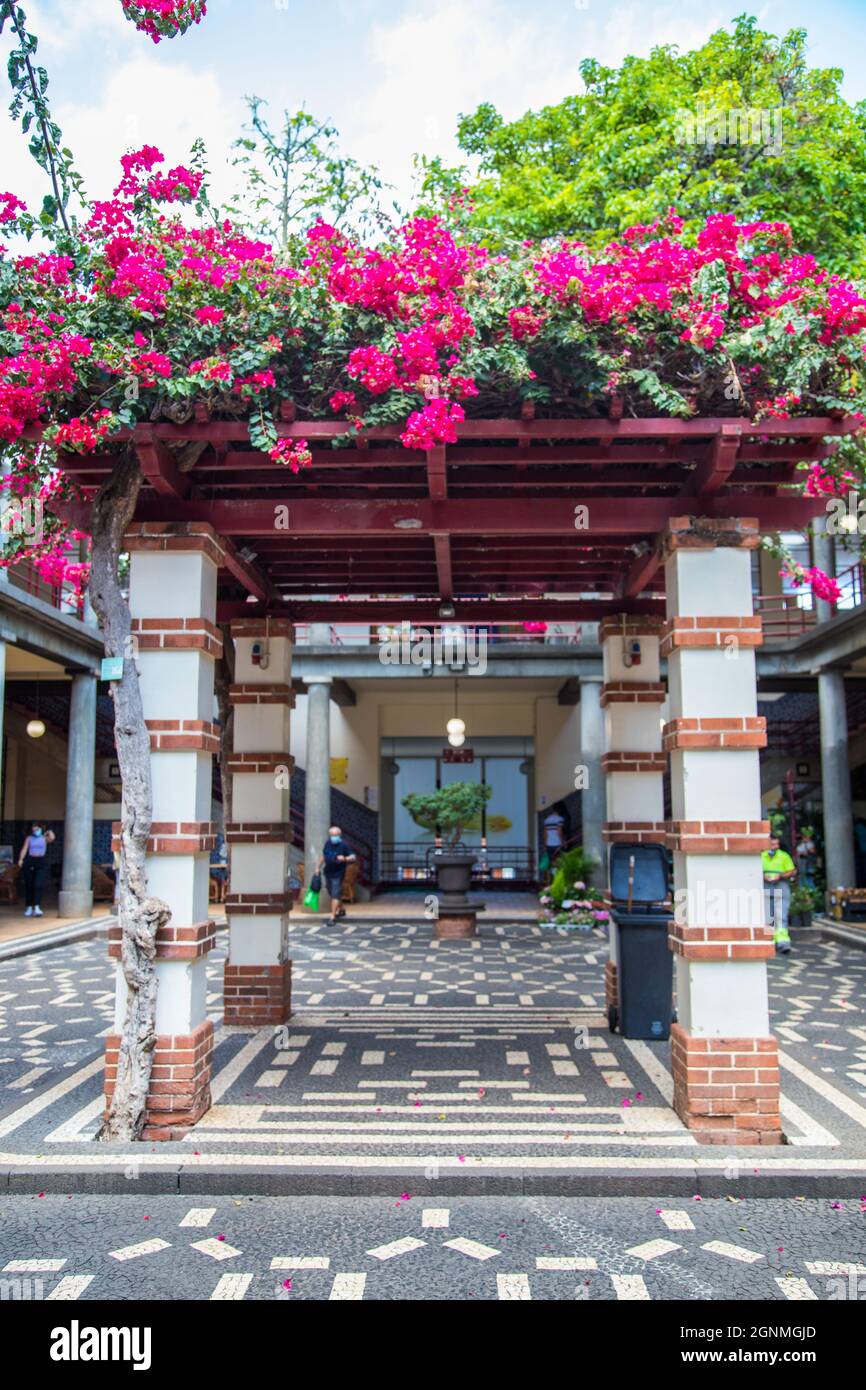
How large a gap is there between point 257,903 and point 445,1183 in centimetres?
337

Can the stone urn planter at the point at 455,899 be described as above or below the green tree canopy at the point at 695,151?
below

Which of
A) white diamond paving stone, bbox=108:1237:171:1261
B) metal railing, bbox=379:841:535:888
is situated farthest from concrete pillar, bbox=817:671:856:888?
white diamond paving stone, bbox=108:1237:171:1261

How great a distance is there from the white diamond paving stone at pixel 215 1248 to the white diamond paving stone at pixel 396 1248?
1.70 ft

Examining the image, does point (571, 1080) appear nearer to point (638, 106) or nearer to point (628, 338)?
point (628, 338)

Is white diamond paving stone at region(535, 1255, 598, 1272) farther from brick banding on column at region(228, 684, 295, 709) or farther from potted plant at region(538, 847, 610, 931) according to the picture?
potted plant at region(538, 847, 610, 931)

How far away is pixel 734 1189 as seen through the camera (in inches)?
176

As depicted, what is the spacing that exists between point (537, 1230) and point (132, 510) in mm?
3909

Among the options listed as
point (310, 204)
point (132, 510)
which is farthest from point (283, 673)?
point (310, 204)

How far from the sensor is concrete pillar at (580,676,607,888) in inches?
614

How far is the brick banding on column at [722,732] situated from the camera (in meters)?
5.30

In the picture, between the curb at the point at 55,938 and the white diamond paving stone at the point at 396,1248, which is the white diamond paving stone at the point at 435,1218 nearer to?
the white diamond paving stone at the point at 396,1248

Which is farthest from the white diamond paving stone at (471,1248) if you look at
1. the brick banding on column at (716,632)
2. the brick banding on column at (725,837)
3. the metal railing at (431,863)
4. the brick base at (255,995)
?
the metal railing at (431,863)

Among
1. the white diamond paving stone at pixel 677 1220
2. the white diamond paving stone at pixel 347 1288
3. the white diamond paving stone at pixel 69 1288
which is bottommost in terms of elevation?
the white diamond paving stone at pixel 677 1220

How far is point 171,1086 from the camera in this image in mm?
5117
